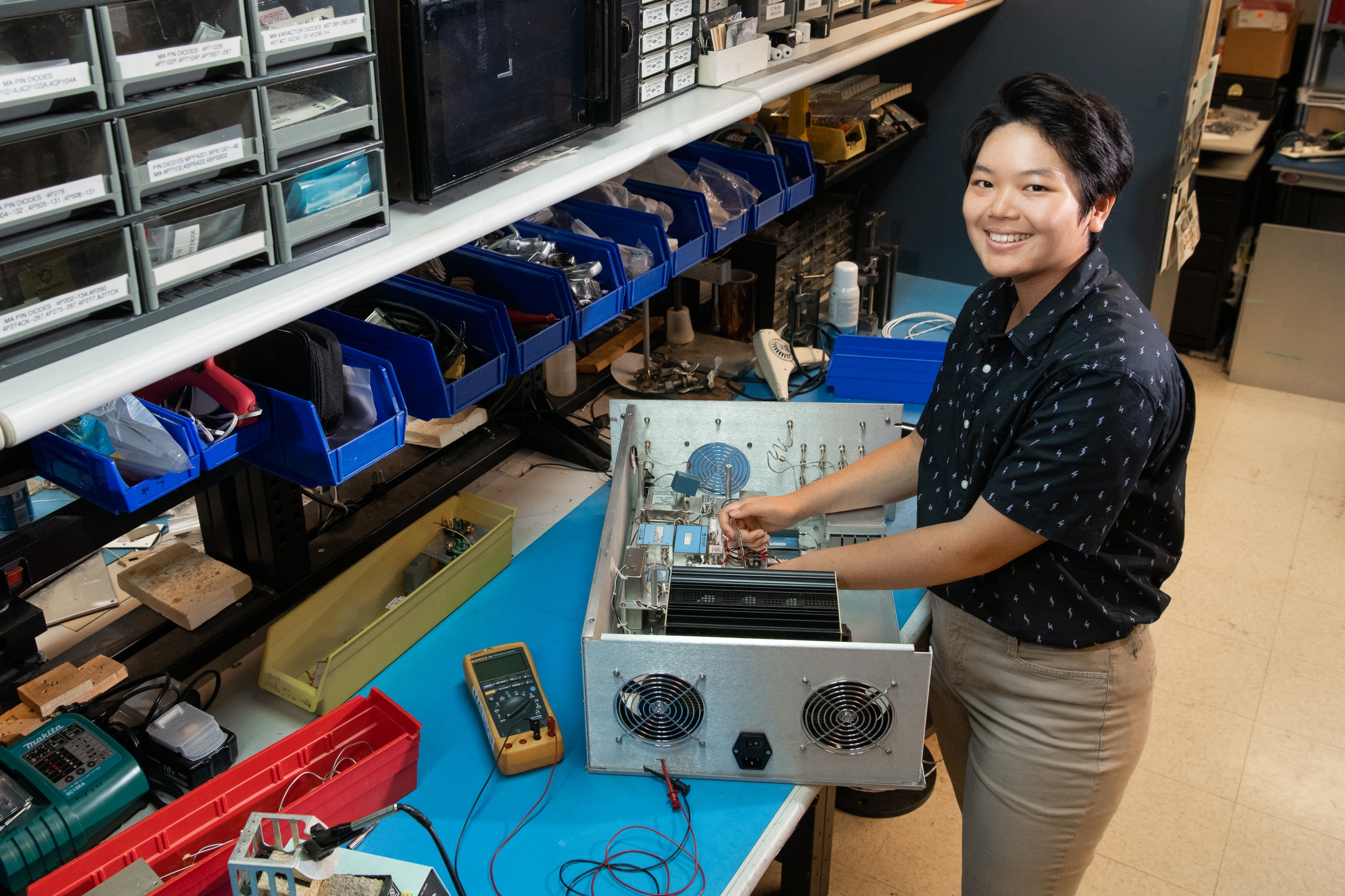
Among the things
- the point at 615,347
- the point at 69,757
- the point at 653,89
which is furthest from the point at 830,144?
the point at 69,757

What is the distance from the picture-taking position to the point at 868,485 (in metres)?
1.75

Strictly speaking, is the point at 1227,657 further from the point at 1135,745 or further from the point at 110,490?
the point at 110,490

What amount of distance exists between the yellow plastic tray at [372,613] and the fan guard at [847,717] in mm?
666

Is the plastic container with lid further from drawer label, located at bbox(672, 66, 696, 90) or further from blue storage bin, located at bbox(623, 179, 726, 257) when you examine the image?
drawer label, located at bbox(672, 66, 696, 90)

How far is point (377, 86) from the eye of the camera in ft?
4.08

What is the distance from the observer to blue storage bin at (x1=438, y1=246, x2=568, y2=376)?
156cm

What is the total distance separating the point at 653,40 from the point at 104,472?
1129mm

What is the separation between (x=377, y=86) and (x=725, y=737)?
0.93 metres

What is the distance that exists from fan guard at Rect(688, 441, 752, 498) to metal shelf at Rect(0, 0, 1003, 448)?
551 mm

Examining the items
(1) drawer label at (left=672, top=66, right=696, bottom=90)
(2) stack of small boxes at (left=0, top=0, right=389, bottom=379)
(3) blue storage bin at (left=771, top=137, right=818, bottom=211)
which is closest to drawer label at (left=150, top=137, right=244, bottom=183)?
(2) stack of small boxes at (left=0, top=0, right=389, bottom=379)

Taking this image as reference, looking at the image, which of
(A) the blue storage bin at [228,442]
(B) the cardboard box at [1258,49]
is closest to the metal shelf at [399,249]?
(A) the blue storage bin at [228,442]

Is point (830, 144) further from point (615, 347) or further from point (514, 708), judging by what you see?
point (514, 708)

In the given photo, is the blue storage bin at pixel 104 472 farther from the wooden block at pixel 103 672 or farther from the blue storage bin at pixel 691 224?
the blue storage bin at pixel 691 224

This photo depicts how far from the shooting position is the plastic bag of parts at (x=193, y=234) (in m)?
1.07
